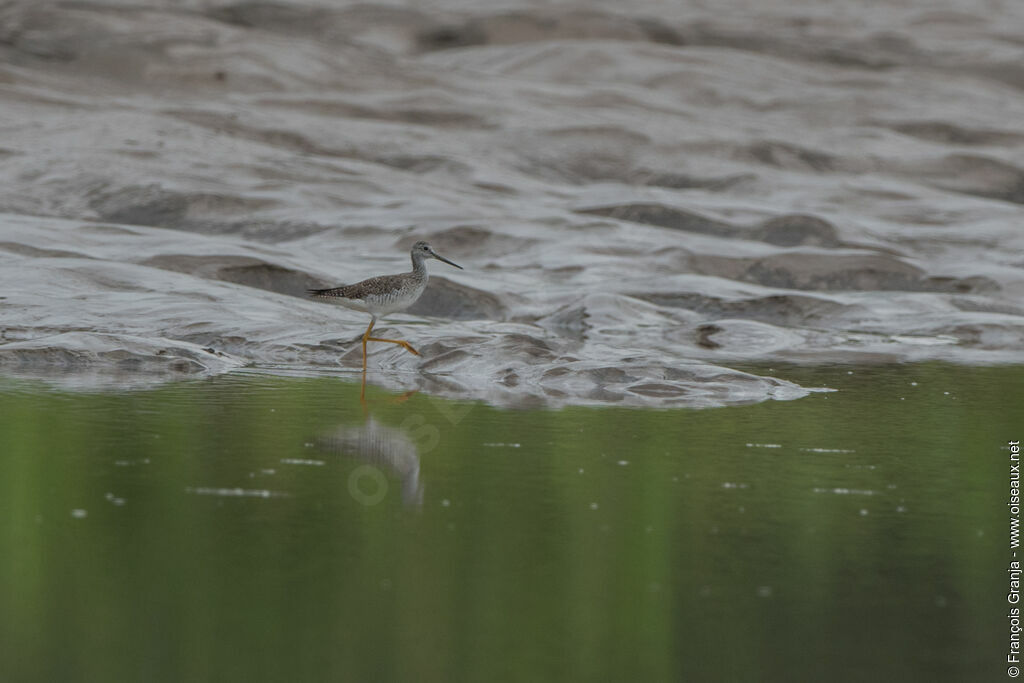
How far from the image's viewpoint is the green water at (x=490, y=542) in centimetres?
450

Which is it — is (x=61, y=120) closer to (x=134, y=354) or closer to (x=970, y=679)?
(x=134, y=354)

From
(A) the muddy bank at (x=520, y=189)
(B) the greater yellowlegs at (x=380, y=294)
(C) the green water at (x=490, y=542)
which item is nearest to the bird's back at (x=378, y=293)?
(B) the greater yellowlegs at (x=380, y=294)

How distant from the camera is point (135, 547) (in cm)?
547

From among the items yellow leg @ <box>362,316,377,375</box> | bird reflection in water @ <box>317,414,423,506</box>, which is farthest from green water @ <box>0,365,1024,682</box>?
yellow leg @ <box>362,316,377,375</box>

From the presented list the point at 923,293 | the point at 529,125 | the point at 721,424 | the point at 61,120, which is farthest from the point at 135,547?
the point at 529,125

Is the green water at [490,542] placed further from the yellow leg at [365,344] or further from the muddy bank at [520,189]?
the muddy bank at [520,189]

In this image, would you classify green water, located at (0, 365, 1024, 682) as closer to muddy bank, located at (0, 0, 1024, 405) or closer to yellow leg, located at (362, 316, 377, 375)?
yellow leg, located at (362, 316, 377, 375)

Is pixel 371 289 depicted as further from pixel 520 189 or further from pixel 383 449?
pixel 520 189

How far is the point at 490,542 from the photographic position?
573 cm

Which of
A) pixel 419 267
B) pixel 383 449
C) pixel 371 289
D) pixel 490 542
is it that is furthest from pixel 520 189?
pixel 490 542

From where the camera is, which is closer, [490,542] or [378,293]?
[490,542]

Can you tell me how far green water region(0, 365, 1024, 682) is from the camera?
4504 millimetres

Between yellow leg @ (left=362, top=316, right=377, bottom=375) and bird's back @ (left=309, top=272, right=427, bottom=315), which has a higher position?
bird's back @ (left=309, top=272, right=427, bottom=315)

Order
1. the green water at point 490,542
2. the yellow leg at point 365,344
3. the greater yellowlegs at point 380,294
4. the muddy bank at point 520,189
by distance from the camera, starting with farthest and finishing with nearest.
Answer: the muddy bank at point 520,189
the greater yellowlegs at point 380,294
the yellow leg at point 365,344
the green water at point 490,542
